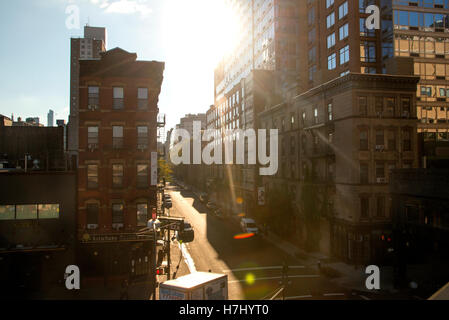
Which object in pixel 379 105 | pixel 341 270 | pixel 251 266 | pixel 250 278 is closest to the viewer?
pixel 250 278

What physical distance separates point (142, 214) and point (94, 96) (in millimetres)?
11142

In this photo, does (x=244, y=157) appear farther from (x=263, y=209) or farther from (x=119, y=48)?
(x=119, y=48)

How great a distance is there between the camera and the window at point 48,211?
29.2 meters

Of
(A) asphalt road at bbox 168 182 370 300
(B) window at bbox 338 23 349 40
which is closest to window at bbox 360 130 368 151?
(A) asphalt road at bbox 168 182 370 300

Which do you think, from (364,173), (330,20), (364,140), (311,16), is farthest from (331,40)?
(364,173)

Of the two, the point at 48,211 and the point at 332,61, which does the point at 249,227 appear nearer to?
the point at 332,61

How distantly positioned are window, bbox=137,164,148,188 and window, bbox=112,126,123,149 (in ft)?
8.42

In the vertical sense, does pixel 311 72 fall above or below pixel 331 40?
below

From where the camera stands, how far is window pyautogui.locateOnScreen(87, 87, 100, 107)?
30422mm

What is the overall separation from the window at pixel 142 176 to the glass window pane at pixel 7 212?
1028 centimetres

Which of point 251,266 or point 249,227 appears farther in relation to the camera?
point 249,227

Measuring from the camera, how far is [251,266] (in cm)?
3209

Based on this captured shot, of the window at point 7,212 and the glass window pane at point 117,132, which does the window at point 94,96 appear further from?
the window at point 7,212

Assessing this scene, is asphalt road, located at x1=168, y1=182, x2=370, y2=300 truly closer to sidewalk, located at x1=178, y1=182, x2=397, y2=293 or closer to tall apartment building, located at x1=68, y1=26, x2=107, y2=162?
sidewalk, located at x1=178, y1=182, x2=397, y2=293
